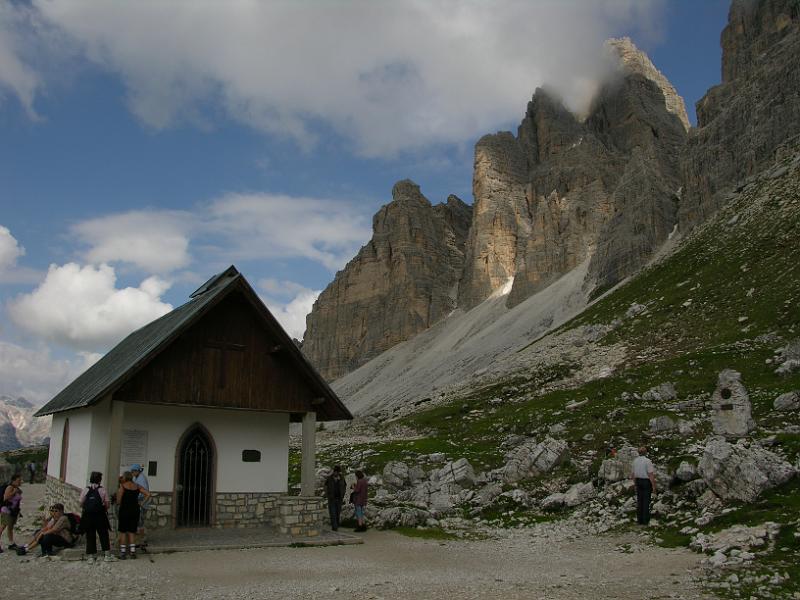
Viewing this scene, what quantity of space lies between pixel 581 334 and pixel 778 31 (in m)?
57.1

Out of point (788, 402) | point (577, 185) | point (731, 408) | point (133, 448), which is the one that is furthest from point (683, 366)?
point (577, 185)

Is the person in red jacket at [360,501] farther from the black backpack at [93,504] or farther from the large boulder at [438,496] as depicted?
the black backpack at [93,504]

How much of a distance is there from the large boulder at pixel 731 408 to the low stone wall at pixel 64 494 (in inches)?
803

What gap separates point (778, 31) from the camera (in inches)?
3538

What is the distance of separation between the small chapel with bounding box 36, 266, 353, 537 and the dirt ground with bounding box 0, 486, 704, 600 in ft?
11.9

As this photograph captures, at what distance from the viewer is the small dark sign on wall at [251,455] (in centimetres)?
2078

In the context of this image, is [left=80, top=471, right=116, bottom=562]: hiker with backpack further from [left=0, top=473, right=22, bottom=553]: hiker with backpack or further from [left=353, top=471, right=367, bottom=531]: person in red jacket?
[left=353, top=471, right=367, bottom=531]: person in red jacket

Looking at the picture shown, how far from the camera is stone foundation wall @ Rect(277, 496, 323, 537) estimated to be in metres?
19.2

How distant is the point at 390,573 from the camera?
1362 cm

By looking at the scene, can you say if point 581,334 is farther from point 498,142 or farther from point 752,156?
point 498,142

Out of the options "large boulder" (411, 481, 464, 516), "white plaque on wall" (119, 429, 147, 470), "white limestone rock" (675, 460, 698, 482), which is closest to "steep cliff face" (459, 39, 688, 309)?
"large boulder" (411, 481, 464, 516)

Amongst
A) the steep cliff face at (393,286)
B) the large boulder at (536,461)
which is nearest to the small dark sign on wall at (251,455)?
the large boulder at (536,461)

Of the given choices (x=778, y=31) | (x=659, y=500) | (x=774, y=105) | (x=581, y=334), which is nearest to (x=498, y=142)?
(x=778, y=31)

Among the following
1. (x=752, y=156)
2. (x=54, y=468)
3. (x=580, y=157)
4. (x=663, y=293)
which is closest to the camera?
(x=54, y=468)
